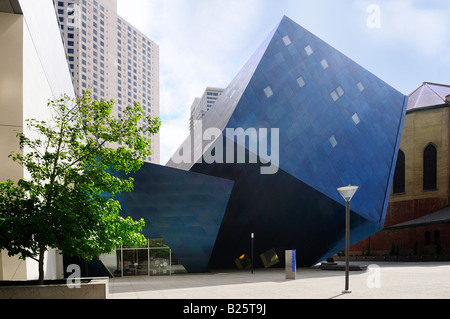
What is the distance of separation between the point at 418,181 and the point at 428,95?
1372cm

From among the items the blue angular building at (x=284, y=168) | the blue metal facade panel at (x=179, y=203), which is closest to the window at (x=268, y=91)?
the blue angular building at (x=284, y=168)

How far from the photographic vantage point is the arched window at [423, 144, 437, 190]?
2018 inches

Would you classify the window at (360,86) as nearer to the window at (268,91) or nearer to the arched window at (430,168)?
the window at (268,91)

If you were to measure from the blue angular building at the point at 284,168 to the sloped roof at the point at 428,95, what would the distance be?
27.3 metres

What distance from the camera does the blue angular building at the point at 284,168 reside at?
24.2 m

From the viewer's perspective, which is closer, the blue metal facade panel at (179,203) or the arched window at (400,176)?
the blue metal facade panel at (179,203)

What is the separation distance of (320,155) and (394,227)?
101 ft

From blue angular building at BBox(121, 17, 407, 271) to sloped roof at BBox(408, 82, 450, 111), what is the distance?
89.6 feet

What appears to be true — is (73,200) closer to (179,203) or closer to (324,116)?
(179,203)

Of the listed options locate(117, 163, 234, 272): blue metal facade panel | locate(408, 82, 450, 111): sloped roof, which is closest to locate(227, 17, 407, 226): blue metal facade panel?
locate(117, 163, 234, 272): blue metal facade panel

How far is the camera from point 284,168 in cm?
2409

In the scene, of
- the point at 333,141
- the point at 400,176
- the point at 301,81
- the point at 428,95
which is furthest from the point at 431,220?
the point at 301,81

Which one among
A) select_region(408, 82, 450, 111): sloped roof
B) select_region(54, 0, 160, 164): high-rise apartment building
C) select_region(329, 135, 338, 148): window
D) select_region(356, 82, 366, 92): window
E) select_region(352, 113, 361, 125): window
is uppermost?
select_region(54, 0, 160, 164): high-rise apartment building

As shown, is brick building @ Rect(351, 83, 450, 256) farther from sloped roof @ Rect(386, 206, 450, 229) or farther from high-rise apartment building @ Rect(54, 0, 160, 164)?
high-rise apartment building @ Rect(54, 0, 160, 164)
